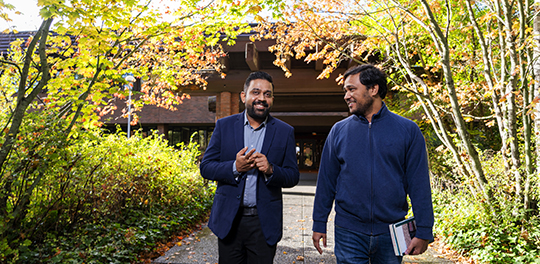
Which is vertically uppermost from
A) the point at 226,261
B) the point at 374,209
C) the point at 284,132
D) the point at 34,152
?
the point at 284,132

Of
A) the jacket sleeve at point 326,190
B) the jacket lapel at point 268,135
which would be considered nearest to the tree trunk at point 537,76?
the jacket sleeve at point 326,190

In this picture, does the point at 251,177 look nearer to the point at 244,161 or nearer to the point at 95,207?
the point at 244,161

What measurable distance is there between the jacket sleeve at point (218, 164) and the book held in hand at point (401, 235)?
1.02 metres

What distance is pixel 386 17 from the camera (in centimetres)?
676

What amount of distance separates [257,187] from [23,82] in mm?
2704

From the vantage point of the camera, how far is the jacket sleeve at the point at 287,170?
2.15 meters

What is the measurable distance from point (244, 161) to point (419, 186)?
106 cm

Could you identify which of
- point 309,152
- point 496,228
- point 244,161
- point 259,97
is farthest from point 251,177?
point 309,152

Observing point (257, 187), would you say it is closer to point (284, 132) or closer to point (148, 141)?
point (284, 132)

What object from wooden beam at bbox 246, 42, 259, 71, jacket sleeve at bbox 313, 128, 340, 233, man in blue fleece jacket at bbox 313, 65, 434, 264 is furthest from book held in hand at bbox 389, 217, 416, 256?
wooden beam at bbox 246, 42, 259, 71

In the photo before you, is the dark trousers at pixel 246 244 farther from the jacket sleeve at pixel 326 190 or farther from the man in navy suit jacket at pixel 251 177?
the jacket sleeve at pixel 326 190

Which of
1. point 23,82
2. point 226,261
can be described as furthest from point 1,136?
point 226,261

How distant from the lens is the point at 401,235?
1.87 meters

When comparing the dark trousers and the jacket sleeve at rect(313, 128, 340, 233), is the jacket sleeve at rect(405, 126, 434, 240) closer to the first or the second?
the jacket sleeve at rect(313, 128, 340, 233)
